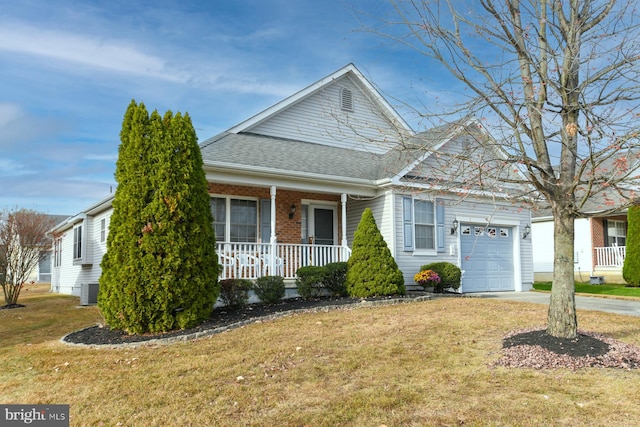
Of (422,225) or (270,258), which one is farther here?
(422,225)

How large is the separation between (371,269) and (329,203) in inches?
167

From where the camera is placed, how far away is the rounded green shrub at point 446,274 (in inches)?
546

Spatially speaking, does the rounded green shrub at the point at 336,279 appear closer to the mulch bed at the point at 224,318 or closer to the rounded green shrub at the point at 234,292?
the mulch bed at the point at 224,318

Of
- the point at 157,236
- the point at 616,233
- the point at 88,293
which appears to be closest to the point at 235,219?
the point at 157,236

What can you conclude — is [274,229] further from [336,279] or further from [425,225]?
[425,225]

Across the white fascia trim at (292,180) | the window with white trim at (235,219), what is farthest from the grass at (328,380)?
the window with white trim at (235,219)

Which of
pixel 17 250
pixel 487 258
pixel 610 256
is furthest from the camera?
pixel 610 256

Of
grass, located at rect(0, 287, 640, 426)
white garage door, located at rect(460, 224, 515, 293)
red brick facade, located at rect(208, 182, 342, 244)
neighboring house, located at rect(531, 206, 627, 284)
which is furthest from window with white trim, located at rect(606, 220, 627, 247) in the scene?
grass, located at rect(0, 287, 640, 426)

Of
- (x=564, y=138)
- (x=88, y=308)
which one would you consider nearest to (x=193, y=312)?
(x=564, y=138)

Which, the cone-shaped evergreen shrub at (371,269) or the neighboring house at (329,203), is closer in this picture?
the cone-shaped evergreen shrub at (371,269)

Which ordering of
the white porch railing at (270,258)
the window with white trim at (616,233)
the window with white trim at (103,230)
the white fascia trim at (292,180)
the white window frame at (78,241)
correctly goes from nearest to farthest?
the white porch railing at (270,258)
the white fascia trim at (292,180)
the window with white trim at (103,230)
the white window frame at (78,241)
the window with white trim at (616,233)

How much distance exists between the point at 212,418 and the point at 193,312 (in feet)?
14.5

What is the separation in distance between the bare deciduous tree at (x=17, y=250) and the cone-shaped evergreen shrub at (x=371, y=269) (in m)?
12.4

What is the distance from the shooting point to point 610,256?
22062 millimetres
